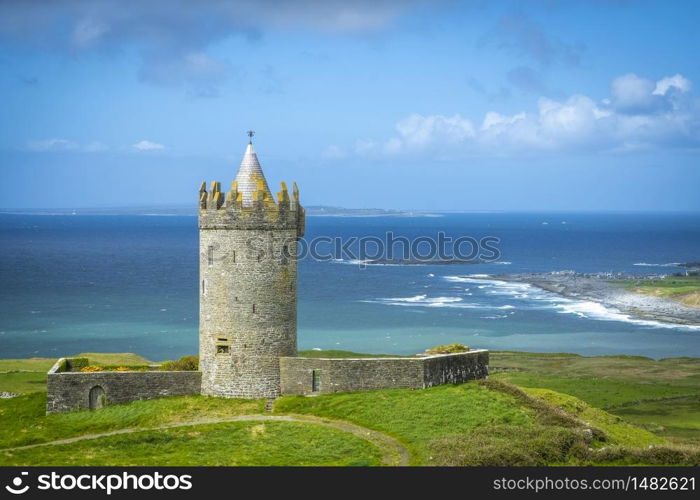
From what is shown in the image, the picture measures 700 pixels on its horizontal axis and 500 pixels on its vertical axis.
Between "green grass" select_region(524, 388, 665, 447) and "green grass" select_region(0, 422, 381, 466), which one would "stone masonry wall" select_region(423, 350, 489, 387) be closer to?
"green grass" select_region(524, 388, 665, 447)

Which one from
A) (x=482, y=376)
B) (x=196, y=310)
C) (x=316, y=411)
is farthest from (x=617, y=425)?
(x=196, y=310)

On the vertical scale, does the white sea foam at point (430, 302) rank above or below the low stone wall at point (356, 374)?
below

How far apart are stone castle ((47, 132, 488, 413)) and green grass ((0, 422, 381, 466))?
353cm

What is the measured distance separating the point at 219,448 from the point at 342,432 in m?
4.18

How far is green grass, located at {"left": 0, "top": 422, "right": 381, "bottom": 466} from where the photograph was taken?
2619 centimetres

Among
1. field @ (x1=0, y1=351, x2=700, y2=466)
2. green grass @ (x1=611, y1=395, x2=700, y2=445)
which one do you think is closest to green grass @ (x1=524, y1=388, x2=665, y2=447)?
field @ (x1=0, y1=351, x2=700, y2=466)

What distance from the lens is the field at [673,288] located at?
122m

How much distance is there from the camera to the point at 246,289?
110 ft

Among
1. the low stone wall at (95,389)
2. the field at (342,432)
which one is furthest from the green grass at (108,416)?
the low stone wall at (95,389)

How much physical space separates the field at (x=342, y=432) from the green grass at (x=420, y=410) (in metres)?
0.04

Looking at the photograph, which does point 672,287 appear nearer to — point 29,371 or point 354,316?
point 354,316

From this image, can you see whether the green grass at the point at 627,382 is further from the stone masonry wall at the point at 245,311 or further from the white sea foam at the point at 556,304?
the white sea foam at the point at 556,304

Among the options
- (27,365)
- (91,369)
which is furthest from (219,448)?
(27,365)
